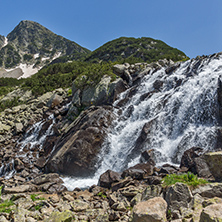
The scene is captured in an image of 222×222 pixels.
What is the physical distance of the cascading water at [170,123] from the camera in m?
14.0

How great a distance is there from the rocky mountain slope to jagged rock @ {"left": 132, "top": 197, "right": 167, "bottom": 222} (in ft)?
309

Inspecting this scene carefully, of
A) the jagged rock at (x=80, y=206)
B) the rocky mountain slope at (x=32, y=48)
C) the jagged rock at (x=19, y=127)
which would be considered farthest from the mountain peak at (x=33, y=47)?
the jagged rock at (x=80, y=206)

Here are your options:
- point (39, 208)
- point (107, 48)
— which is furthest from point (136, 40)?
point (39, 208)

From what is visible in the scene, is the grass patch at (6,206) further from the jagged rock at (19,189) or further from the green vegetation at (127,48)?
the green vegetation at (127,48)

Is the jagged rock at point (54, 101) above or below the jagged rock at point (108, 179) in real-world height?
above

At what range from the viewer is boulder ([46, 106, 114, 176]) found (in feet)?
56.5

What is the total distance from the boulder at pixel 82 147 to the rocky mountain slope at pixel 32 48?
259 feet

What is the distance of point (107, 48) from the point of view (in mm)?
70000

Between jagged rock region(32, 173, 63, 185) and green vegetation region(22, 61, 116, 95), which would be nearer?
jagged rock region(32, 173, 63, 185)

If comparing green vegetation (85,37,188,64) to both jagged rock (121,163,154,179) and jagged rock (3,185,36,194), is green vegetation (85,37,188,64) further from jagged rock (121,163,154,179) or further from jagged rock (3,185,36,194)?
jagged rock (3,185,36,194)

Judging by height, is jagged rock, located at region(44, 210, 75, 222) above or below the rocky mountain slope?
below

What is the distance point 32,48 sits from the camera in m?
140

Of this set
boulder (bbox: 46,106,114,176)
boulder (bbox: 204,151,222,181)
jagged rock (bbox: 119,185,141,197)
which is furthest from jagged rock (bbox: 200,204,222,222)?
boulder (bbox: 46,106,114,176)

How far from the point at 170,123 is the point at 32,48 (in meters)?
147
